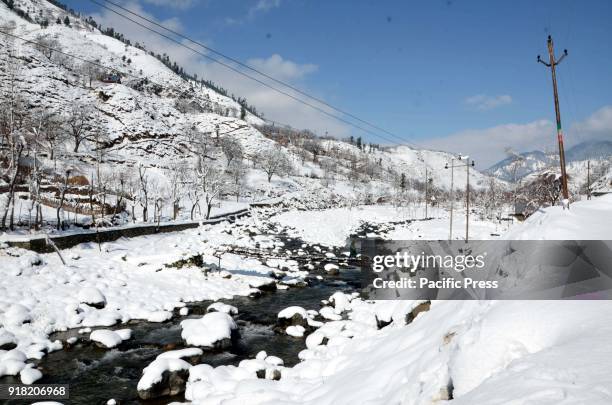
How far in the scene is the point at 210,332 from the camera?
13875 millimetres

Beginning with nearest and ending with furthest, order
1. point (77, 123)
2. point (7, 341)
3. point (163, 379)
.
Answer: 1. point (163, 379)
2. point (7, 341)
3. point (77, 123)

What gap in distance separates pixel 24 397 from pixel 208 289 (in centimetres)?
1160

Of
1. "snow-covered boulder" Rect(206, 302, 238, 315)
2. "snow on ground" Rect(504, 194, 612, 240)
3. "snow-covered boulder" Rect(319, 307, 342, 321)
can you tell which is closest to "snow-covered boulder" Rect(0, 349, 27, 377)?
"snow-covered boulder" Rect(206, 302, 238, 315)

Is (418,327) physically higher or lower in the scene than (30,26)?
lower

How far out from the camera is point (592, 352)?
400 centimetres

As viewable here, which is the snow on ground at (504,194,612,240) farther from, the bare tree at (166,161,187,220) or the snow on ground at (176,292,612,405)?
the bare tree at (166,161,187,220)

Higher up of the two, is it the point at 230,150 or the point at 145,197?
the point at 230,150

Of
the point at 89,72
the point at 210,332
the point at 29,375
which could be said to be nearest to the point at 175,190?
the point at 210,332

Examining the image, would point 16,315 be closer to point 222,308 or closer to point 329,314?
point 222,308

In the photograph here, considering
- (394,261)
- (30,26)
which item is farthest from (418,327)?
(30,26)

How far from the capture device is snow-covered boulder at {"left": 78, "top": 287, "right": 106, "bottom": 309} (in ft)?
57.0

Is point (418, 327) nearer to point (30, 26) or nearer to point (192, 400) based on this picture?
point (192, 400)

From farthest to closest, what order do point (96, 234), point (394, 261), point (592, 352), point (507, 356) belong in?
point (394, 261), point (96, 234), point (507, 356), point (592, 352)

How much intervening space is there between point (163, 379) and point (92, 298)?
31.7ft
